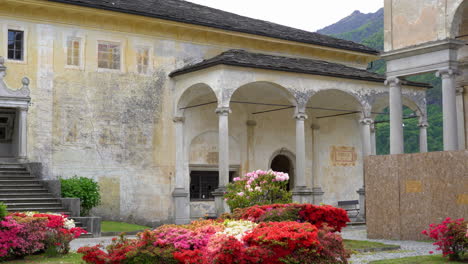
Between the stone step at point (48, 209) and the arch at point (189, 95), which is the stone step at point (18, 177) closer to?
the stone step at point (48, 209)

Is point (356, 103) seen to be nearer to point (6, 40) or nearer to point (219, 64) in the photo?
point (219, 64)

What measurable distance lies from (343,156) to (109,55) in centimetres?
1327

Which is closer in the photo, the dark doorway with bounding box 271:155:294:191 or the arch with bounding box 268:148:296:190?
the arch with bounding box 268:148:296:190

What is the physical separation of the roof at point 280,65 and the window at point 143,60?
109cm

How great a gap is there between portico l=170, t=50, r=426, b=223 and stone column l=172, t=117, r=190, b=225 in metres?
0.02

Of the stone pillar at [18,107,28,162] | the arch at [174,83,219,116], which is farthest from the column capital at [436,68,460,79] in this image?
the stone pillar at [18,107,28,162]

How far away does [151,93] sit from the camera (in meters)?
26.9

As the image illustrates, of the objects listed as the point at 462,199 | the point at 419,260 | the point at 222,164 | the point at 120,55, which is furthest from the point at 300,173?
the point at 419,260

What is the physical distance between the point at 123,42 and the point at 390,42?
10.5 metres

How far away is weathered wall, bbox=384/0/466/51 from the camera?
1925cm

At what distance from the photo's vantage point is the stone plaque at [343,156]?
33156 mm

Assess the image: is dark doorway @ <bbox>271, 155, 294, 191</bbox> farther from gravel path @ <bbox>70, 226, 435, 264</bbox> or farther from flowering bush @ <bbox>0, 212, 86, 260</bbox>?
flowering bush @ <bbox>0, 212, 86, 260</bbox>

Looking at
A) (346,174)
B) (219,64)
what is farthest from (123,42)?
(346,174)

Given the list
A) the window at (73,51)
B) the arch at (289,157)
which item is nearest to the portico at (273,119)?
the arch at (289,157)
